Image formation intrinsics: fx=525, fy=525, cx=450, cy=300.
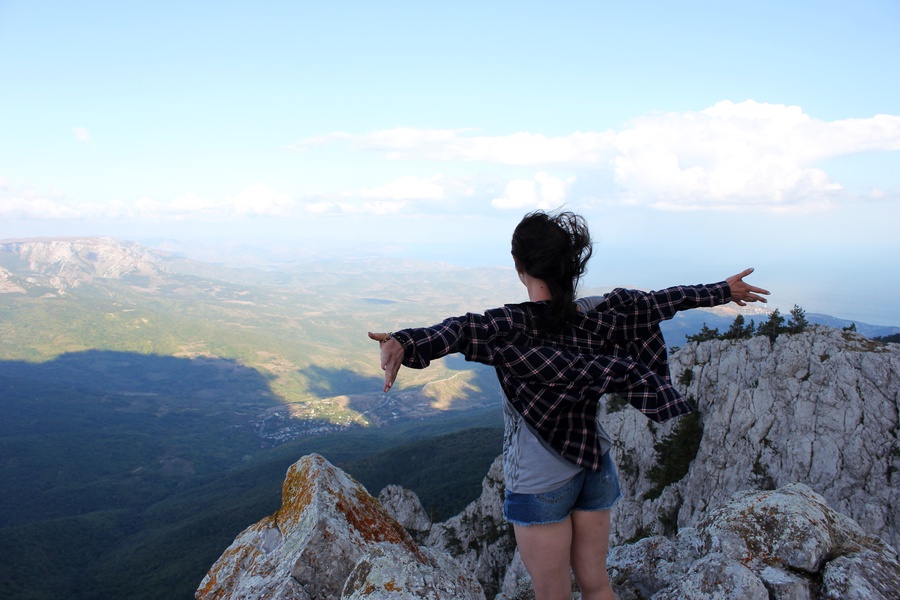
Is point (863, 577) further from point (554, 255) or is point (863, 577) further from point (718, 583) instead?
point (554, 255)

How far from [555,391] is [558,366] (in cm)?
28

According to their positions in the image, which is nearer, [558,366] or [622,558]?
[558,366]

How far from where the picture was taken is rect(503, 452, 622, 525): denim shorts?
18.6 ft

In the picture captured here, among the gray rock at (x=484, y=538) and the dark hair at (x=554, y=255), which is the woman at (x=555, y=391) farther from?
the gray rock at (x=484, y=538)

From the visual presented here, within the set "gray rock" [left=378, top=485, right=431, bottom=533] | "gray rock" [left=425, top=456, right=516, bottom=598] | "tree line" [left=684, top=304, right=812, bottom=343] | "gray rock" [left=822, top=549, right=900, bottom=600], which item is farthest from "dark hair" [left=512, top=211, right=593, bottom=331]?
"gray rock" [left=378, top=485, right=431, bottom=533]

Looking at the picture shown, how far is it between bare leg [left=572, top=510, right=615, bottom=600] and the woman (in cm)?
1

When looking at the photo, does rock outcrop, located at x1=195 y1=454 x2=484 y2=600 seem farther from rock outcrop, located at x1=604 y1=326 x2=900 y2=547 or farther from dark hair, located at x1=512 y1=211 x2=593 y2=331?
rock outcrop, located at x1=604 y1=326 x2=900 y2=547

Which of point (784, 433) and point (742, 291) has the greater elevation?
point (742, 291)

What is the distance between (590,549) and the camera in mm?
6152

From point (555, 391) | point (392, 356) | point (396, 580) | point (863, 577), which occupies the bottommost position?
point (863, 577)

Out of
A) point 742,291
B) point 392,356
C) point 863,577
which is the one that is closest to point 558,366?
point 392,356

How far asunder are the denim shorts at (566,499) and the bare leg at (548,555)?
123 mm

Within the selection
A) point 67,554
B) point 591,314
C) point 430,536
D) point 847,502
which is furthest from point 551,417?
point 67,554

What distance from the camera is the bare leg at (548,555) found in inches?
227
